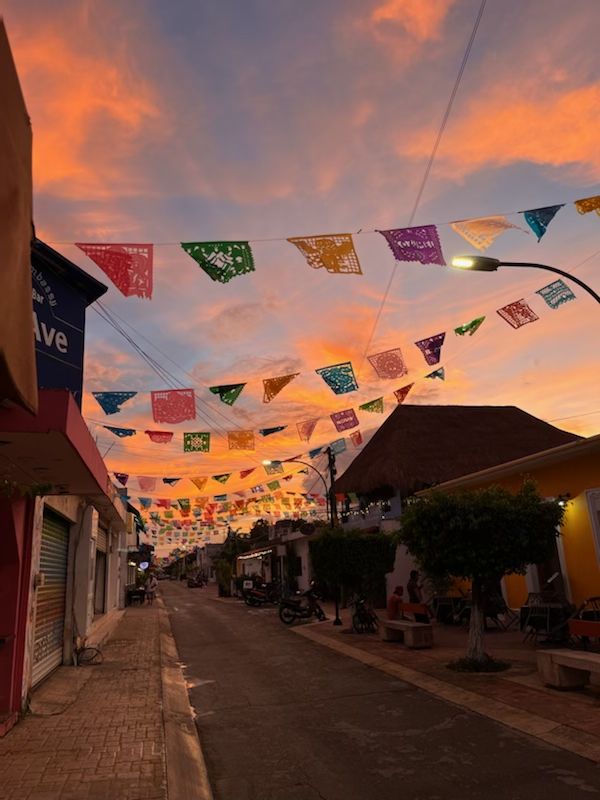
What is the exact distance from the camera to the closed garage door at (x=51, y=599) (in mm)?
10008

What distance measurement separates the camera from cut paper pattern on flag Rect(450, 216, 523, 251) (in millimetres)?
10148

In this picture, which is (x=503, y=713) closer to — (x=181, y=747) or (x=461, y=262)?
(x=181, y=747)

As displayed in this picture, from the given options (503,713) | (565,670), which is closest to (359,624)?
(565,670)

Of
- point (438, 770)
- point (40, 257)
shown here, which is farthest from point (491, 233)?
point (438, 770)

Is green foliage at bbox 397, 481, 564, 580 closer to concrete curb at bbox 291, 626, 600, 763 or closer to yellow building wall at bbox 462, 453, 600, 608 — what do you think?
concrete curb at bbox 291, 626, 600, 763

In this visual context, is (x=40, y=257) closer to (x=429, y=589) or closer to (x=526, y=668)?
(x=526, y=668)

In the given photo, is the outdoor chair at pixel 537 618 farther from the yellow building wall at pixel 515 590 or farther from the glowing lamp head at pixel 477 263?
the glowing lamp head at pixel 477 263

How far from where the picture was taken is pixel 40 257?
7555 millimetres

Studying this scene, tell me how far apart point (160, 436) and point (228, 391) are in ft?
12.9

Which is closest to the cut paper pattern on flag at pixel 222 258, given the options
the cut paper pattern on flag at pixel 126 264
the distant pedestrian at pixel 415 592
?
the cut paper pattern on flag at pixel 126 264

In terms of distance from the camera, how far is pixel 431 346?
45.2ft

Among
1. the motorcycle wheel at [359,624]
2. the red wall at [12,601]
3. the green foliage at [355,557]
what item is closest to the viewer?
the red wall at [12,601]

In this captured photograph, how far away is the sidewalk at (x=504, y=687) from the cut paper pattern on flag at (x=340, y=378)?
6.66 m

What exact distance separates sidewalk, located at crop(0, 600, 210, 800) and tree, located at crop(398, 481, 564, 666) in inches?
205
